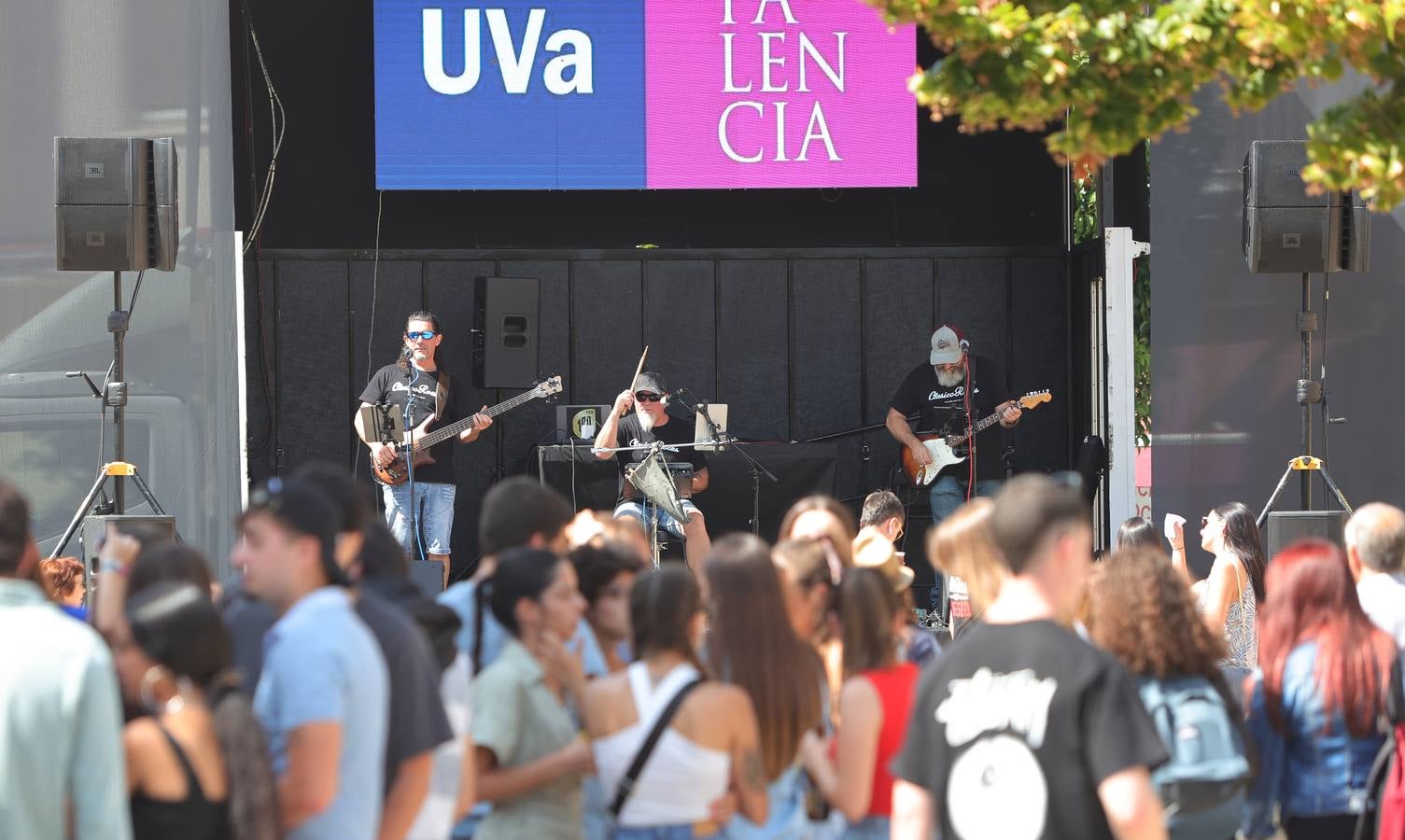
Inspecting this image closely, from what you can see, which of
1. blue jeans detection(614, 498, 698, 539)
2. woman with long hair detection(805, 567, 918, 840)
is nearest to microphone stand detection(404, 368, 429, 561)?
blue jeans detection(614, 498, 698, 539)

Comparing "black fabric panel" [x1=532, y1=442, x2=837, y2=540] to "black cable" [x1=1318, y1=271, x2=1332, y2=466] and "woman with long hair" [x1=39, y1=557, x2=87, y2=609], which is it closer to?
"black cable" [x1=1318, y1=271, x2=1332, y2=466]

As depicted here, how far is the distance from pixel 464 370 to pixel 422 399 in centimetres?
146

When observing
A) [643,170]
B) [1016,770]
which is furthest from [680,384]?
[1016,770]

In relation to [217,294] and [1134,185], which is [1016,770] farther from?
[1134,185]

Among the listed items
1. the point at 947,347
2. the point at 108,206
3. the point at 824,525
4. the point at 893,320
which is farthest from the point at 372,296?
the point at 824,525

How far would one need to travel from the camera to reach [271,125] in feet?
36.3

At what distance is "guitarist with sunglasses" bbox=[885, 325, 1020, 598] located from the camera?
33.6 feet

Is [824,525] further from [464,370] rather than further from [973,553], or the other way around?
[464,370]

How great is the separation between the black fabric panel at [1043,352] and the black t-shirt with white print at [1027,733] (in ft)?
28.9

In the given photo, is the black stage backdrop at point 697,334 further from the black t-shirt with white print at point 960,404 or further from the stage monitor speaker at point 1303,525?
the stage monitor speaker at point 1303,525

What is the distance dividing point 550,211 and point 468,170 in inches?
31.7

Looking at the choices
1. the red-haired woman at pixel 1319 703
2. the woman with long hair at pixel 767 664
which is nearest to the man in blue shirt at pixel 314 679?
the woman with long hair at pixel 767 664

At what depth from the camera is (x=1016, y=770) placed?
272 centimetres

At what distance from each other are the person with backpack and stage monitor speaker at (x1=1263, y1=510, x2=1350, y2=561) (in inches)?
155
